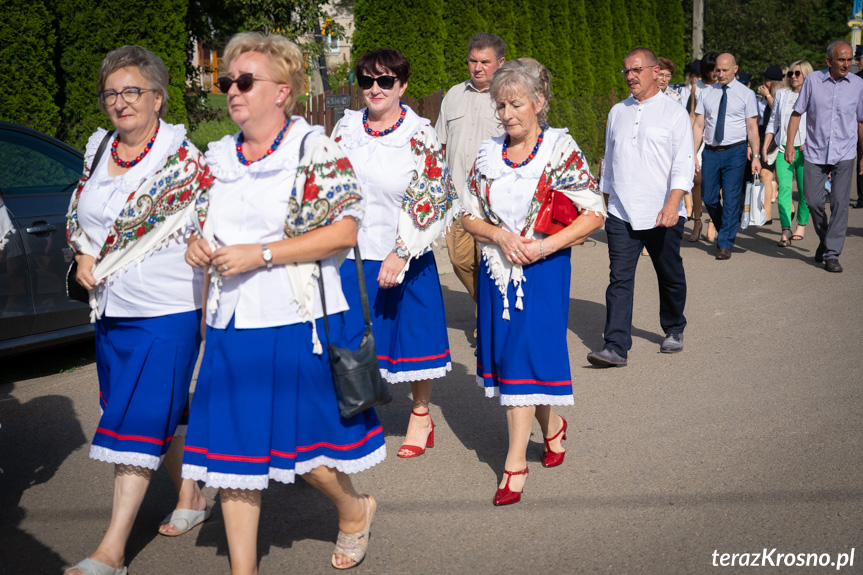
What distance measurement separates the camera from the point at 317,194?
314cm

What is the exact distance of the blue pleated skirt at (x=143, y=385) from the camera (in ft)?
11.4

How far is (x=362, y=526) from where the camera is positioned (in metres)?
3.60

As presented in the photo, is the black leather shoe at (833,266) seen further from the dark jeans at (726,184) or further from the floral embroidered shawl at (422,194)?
the floral embroidered shawl at (422,194)

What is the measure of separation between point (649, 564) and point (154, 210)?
7.55 ft

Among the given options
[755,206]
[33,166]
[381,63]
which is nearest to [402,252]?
[381,63]

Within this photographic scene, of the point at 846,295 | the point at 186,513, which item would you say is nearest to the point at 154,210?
the point at 186,513

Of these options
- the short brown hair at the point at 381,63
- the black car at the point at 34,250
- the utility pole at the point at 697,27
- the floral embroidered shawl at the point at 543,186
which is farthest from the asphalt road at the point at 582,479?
the utility pole at the point at 697,27

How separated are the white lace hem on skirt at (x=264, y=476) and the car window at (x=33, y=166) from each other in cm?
372

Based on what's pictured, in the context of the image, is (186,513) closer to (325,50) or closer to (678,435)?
(678,435)

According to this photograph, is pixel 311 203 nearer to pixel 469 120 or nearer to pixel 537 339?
pixel 537 339

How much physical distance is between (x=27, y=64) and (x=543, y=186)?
6866mm

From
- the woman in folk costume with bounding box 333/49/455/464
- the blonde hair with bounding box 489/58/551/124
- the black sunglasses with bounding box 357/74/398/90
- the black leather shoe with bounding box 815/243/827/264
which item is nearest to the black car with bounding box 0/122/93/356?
the woman in folk costume with bounding box 333/49/455/464

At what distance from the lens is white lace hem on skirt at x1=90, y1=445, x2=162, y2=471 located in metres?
3.46

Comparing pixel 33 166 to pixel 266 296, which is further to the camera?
pixel 33 166
